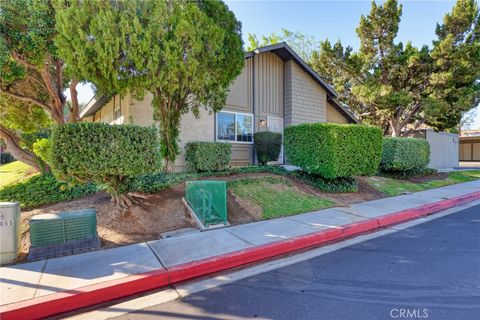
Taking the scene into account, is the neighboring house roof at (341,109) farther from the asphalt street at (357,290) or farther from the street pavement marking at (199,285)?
the asphalt street at (357,290)

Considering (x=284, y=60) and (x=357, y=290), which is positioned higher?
(x=284, y=60)

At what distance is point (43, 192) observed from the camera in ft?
25.0

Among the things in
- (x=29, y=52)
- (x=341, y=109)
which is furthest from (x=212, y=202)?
(x=341, y=109)

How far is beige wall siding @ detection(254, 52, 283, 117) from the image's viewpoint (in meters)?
14.0

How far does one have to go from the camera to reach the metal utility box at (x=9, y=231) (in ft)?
13.5

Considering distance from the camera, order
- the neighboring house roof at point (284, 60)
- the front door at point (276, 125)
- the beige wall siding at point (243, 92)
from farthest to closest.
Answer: the front door at point (276, 125), the neighboring house roof at point (284, 60), the beige wall siding at point (243, 92)

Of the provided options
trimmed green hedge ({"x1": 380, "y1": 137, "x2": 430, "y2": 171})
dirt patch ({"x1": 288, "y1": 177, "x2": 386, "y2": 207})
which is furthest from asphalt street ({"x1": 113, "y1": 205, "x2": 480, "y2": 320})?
trimmed green hedge ({"x1": 380, "y1": 137, "x2": 430, "y2": 171})

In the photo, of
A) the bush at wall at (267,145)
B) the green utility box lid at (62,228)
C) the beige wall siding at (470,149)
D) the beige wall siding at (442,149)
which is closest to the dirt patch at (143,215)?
the green utility box lid at (62,228)

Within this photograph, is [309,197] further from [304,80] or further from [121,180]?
[304,80]

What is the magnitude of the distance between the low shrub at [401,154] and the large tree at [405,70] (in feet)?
26.5

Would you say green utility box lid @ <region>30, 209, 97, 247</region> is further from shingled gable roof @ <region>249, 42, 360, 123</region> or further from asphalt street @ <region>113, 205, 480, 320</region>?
shingled gable roof @ <region>249, 42, 360, 123</region>

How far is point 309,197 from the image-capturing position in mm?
8023

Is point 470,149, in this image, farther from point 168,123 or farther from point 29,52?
point 29,52

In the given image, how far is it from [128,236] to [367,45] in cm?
2260
